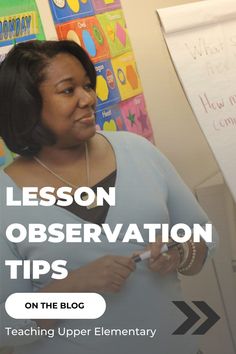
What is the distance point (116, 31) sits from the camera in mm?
1074

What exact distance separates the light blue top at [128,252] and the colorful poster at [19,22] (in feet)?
0.78

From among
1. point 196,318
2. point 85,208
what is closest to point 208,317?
point 196,318

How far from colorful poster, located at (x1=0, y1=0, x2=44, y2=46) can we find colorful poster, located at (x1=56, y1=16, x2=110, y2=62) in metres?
0.05

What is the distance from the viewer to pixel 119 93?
1.07 meters

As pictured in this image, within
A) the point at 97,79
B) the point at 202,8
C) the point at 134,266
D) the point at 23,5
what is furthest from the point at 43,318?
the point at 202,8

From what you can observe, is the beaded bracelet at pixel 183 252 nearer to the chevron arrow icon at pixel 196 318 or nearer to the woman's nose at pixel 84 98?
the chevron arrow icon at pixel 196 318

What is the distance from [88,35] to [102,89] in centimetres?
11

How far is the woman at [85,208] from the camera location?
0.84m

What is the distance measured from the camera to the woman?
845 mm

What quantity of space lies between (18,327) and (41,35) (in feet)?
1.79

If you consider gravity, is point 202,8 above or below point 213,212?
above

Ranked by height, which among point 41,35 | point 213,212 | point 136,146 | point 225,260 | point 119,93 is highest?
point 41,35

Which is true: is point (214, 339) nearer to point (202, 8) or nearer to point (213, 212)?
point (213, 212)

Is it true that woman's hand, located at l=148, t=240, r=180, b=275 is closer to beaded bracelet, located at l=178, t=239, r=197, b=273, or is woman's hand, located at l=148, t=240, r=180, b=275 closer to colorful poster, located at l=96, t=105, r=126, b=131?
beaded bracelet, located at l=178, t=239, r=197, b=273
